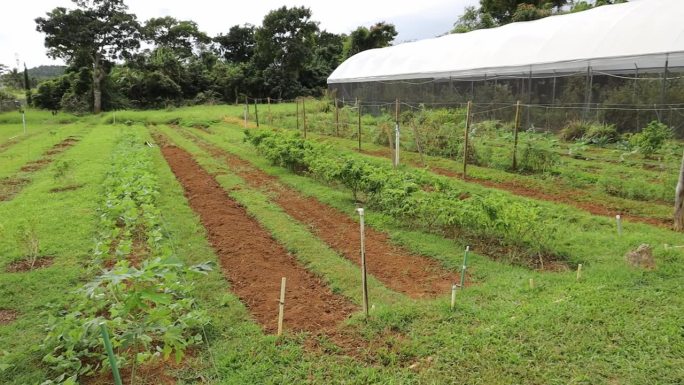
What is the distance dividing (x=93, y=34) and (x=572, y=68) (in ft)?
108

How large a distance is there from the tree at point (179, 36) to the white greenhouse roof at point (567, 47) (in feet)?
112

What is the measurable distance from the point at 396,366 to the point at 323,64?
144ft

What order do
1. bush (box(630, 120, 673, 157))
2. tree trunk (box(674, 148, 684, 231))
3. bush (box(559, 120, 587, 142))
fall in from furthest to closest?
bush (box(559, 120, 587, 142)), bush (box(630, 120, 673, 157)), tree trunk (box(674, 148, 684, 231))

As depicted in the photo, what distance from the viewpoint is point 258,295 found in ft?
17.1

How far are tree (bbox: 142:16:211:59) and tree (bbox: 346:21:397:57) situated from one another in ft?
63.7

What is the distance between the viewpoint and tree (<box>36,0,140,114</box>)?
107ft

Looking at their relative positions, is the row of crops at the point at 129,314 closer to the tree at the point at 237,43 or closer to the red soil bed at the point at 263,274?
the red soil bed at the point at 263,274

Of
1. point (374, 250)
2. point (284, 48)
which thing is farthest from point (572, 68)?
point (284, 48)

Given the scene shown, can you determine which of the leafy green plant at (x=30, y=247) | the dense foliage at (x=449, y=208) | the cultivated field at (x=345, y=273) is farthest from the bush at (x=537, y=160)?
the leafy green plant at (x=30, y=247)

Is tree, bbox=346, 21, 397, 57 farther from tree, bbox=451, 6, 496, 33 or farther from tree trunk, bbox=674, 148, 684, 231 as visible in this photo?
tree trunk, bbox=674, 148, 684, 231

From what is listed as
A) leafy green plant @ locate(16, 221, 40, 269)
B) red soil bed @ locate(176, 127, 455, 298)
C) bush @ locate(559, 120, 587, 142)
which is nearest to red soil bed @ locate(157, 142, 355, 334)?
red soil bed @ locate(176, 127, 455, 298)

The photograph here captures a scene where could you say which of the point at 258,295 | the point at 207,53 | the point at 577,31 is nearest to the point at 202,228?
the point at 258,295

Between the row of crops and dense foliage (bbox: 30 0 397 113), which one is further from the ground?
dense foliage (bbox: 30 0 397 113)

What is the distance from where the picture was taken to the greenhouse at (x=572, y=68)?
1313cm
